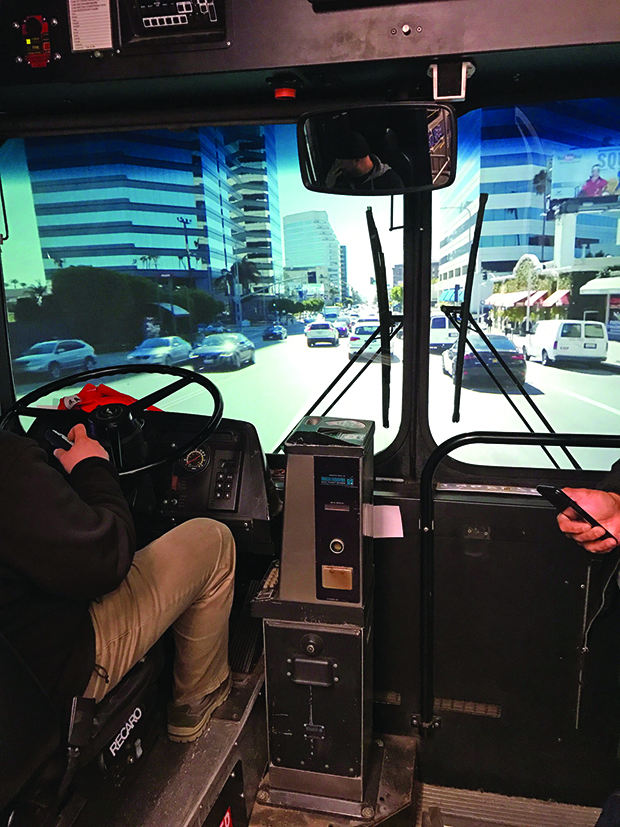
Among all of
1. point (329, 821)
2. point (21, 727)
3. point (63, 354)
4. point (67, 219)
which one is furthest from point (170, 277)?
point (329, 821)

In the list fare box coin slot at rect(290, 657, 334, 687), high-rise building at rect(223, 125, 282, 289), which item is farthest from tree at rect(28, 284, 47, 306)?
fare box coin slot at rect(290, 657, 334, 687)

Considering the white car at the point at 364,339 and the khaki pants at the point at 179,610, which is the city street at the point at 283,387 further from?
the khaki pants at the point at 179,610

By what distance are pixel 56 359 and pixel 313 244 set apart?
1.15 metres

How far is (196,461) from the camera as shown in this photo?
209cm

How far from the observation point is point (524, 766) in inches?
83.7

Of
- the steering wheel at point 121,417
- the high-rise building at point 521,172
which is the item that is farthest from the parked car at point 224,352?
the high-rise building at point 521,172

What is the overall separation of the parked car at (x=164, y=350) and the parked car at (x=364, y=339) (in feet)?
2.01

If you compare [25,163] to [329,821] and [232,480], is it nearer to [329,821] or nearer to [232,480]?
[232,480]

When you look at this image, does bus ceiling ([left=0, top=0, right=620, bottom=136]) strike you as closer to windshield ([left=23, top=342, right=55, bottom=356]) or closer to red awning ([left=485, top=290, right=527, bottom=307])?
red awning ([left=485, top=290, right=527, bottom=307])

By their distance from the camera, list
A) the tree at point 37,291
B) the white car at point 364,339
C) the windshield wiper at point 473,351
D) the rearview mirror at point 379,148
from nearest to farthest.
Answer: the rearview mirror at point 379,148
the windshield wiper at point 473,351
the white car at point 364,339
the tree at point 37,291

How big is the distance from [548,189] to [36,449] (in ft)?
5.24

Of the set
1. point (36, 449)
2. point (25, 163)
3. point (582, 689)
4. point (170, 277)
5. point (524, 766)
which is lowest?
point (524, 766)

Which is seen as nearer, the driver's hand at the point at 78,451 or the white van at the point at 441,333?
the driver's hand at the point at 78,451

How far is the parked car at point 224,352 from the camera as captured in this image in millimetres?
2250
